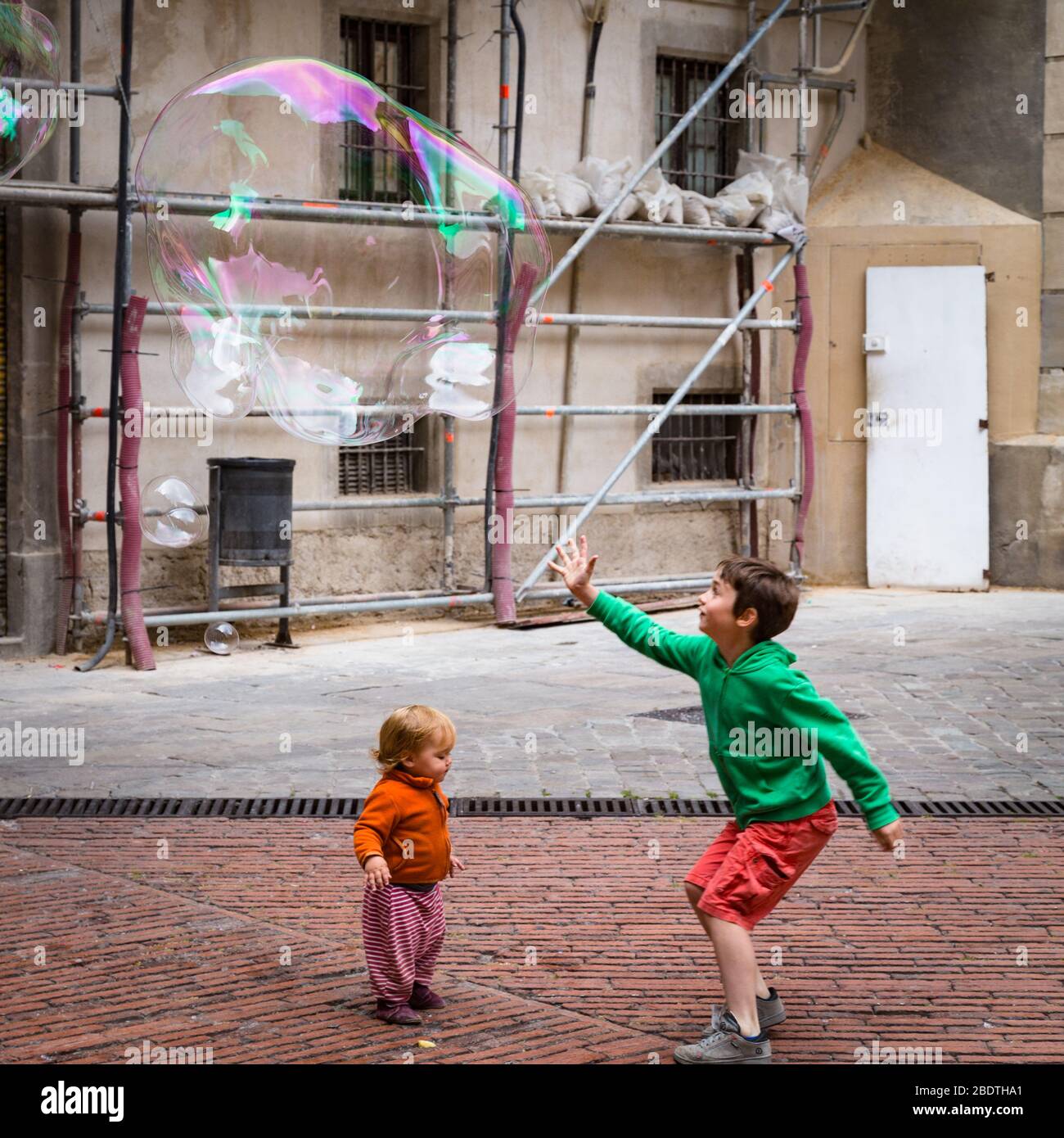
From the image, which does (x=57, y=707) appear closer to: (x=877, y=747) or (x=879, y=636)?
(x=877, y=747)

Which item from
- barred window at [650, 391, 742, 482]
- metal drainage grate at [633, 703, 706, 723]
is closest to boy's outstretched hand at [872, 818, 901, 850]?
metal drainage grate at [633, 703, 706, 723]

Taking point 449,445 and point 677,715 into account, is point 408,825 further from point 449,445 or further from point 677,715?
point 449,445

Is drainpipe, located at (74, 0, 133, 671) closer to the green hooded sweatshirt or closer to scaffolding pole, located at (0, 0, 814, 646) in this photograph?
scaffolding pole, located at (0, 0, 814, 646)

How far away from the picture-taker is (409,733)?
15.7ft

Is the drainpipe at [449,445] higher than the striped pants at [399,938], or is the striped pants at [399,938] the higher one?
the drainpipe at [449,445]

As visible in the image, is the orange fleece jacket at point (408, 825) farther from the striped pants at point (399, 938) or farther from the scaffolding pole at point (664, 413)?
the scaffolding pole at point (664, 413)

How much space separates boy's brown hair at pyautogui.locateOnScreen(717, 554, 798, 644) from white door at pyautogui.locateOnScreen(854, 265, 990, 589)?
1206 centimetres

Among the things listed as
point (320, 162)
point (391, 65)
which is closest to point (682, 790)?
point (320, 162)

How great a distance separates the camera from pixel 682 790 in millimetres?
7871

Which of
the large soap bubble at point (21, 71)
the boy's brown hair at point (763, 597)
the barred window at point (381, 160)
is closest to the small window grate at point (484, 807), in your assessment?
the boy's brown hair at point (763, 597)

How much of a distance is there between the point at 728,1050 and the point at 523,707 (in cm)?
576

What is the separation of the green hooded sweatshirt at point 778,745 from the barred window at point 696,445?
11.3 meters

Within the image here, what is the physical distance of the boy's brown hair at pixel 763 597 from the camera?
4523 millimetres

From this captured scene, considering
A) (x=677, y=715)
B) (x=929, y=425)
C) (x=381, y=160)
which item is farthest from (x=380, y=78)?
(x=677, y=715)
